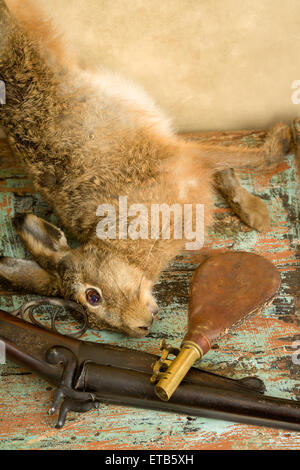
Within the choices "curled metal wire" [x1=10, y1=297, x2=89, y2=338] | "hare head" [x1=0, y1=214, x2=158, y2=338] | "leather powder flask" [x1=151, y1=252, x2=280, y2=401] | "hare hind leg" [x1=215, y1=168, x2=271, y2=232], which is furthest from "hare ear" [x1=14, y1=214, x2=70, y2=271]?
"hare hind leg" [x1=215, y1=168, x2=271, y2=232]

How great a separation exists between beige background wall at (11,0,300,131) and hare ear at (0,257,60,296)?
76 cm

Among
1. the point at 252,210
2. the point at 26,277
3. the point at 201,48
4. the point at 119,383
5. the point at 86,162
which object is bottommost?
the point at 119,383

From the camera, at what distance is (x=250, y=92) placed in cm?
163

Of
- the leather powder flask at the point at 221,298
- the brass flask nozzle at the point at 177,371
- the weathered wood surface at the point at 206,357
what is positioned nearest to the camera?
the brass flask nozzle at the point at 177,371

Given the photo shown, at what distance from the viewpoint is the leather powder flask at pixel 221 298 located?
118 cm

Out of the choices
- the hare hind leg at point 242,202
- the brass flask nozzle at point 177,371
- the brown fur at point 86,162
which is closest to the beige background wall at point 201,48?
the brown fur at point 86,162

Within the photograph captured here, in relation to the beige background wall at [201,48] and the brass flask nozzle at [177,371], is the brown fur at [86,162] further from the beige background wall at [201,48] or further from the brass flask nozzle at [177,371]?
the brass flask nozzle at [177,371]

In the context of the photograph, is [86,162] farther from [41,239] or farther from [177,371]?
[177,371]

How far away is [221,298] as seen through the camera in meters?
1.27

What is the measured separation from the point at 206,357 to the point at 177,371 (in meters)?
0.33

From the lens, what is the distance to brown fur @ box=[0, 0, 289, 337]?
149 centimetres

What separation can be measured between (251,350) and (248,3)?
1.15 m

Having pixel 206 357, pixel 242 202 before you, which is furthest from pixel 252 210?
pixel 206 357
